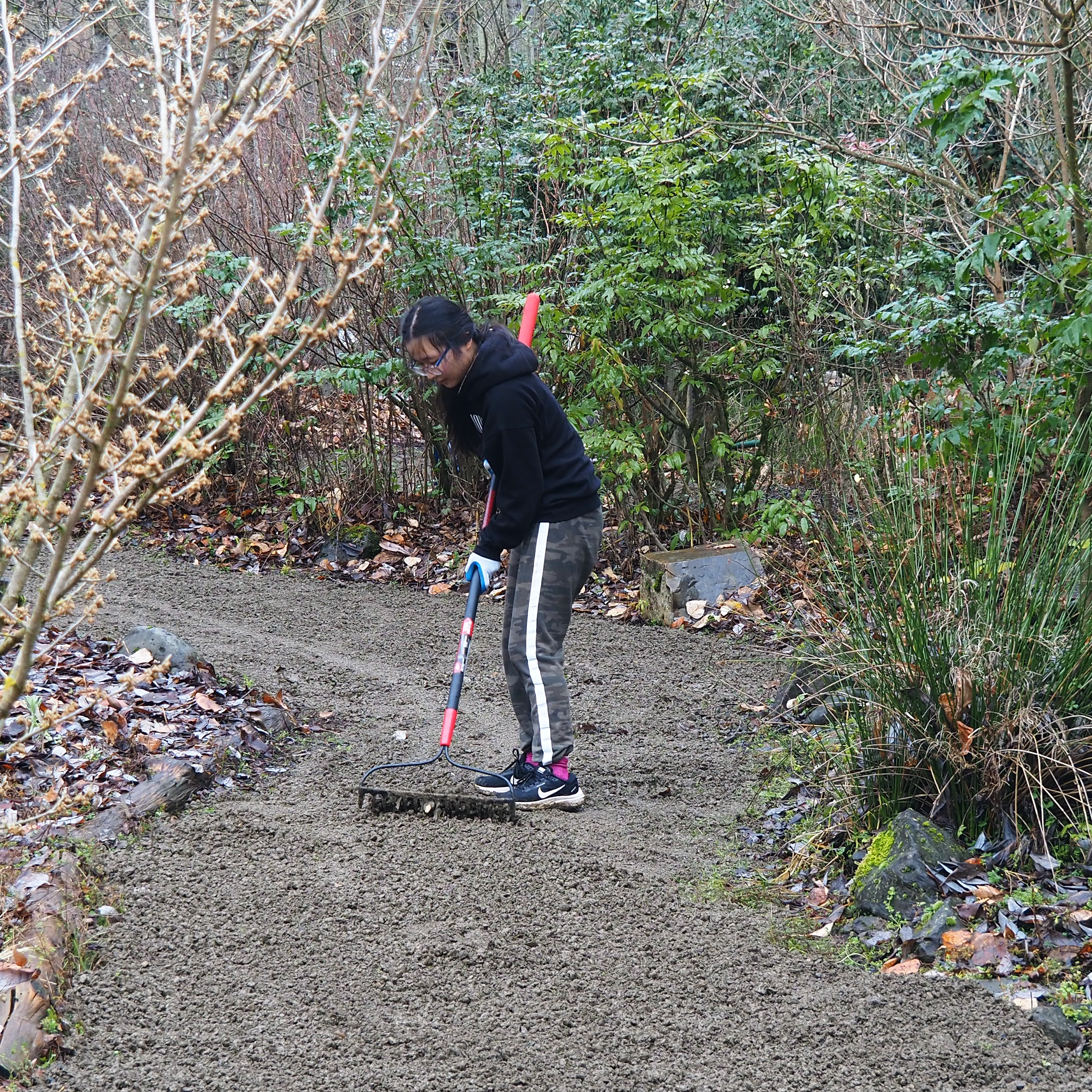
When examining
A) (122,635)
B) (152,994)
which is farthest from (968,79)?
(122,635)

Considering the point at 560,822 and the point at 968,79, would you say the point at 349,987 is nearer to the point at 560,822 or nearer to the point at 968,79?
the point at 560,822

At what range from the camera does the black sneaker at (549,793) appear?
4254 millimetres

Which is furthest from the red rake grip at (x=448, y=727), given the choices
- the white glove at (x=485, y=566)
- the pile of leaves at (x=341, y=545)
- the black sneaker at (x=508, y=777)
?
the pile of leaves at (x=341, y=545)

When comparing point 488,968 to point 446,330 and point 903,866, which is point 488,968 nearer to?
point 903,866

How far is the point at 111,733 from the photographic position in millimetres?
4391

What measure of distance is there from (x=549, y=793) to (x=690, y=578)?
2.94 meters

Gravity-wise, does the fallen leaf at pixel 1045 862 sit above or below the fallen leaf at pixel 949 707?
below

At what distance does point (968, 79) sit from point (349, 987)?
12.3 ft

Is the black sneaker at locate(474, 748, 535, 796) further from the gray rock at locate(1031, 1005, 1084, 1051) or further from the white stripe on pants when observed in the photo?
the gray rock at locate(1031, 1005, 1084, 1051)

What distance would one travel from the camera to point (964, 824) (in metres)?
3.54

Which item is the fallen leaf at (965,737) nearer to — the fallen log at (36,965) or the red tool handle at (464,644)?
the red tool handle at (464,644)

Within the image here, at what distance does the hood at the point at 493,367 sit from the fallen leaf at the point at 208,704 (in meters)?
1.93

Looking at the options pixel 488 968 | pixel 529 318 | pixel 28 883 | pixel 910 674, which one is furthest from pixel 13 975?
pixel 529 318

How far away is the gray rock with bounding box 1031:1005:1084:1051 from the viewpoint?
269 centimetres
